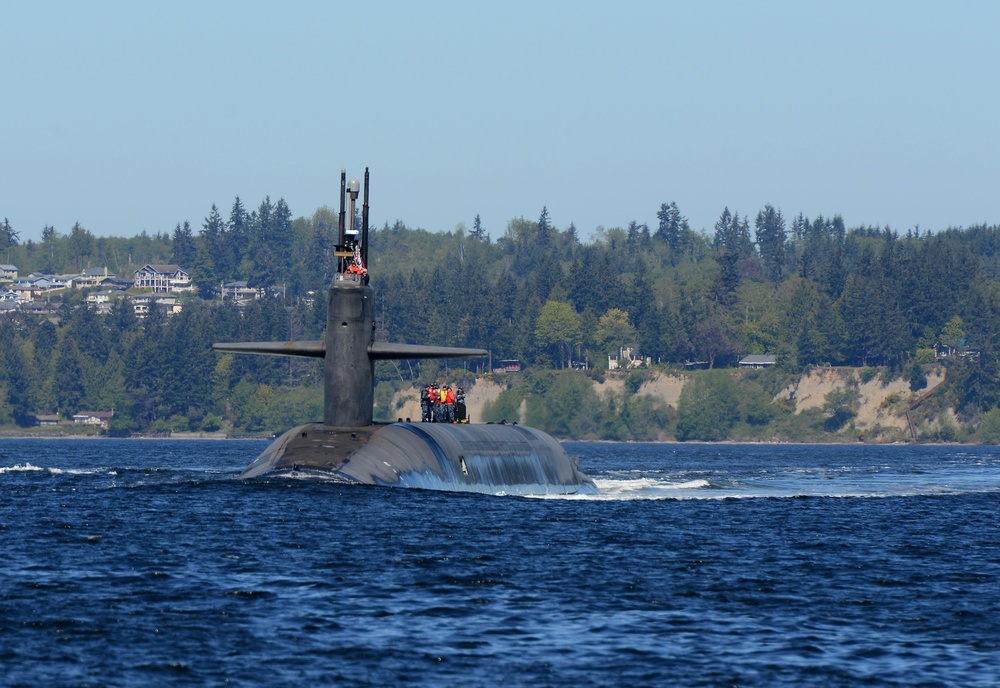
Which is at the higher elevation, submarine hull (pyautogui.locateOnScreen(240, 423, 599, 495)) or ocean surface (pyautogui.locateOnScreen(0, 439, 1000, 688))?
submarine hull (pyautogui.locateOnScreen(240, 423, 599, 495))

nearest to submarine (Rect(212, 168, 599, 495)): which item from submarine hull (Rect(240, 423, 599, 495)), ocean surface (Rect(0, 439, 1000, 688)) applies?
submarine hull (Rect(240, 423, 599, 495))

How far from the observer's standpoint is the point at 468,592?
98.9ft

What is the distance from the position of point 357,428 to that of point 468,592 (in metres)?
19.3

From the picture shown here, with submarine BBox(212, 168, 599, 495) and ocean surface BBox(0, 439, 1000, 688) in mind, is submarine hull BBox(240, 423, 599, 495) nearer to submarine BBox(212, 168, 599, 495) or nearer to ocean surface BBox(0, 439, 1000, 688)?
submarine BBox(212, 168, 599, 495)

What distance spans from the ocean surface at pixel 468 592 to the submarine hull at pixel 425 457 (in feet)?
2.81

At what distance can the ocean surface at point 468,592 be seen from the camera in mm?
23406

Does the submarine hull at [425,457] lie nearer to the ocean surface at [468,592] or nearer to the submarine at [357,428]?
the submarine at [357,428]

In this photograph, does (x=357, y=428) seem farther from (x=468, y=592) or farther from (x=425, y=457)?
(x=468, y=592)

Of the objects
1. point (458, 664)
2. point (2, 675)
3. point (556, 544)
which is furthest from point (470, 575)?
point (2, 675)

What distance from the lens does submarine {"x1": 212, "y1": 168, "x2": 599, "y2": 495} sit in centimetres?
4703

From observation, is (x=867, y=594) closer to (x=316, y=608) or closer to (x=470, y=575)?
(x=470, y=575)

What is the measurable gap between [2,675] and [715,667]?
1032cm

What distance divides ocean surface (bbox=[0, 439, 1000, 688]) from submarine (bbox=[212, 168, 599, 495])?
0.98 metres

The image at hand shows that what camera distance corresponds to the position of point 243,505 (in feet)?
142
